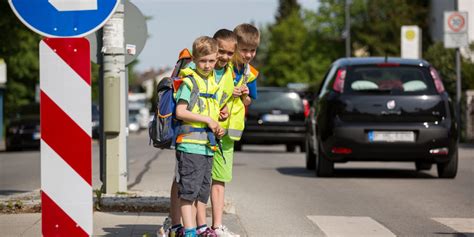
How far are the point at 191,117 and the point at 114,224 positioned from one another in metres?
1.95

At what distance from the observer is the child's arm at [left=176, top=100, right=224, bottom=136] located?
741cm

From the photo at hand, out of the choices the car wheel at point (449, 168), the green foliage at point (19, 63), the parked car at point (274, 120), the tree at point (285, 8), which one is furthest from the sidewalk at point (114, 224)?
the tree at point (285, 8)

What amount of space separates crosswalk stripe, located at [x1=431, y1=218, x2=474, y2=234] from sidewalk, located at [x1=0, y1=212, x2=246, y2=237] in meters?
1.72

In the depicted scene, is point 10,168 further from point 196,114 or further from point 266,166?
point 196,114

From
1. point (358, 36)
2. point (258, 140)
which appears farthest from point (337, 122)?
point (358, 36)

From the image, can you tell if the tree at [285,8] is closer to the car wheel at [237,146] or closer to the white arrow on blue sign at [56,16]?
the car wheel at [237,146]

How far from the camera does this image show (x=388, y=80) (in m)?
14.9

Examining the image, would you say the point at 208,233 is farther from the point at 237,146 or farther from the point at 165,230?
the point at 237,146

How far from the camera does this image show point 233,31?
7.96 m

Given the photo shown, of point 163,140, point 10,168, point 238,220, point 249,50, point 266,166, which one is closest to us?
point 163,140

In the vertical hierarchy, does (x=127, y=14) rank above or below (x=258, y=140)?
above

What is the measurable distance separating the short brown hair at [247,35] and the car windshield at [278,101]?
1817cm

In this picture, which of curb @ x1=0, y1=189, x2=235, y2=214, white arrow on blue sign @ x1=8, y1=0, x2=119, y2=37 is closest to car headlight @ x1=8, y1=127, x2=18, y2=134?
curb @ x1=0, y1=189, x2=235, y2=214

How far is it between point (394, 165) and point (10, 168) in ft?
23.0
